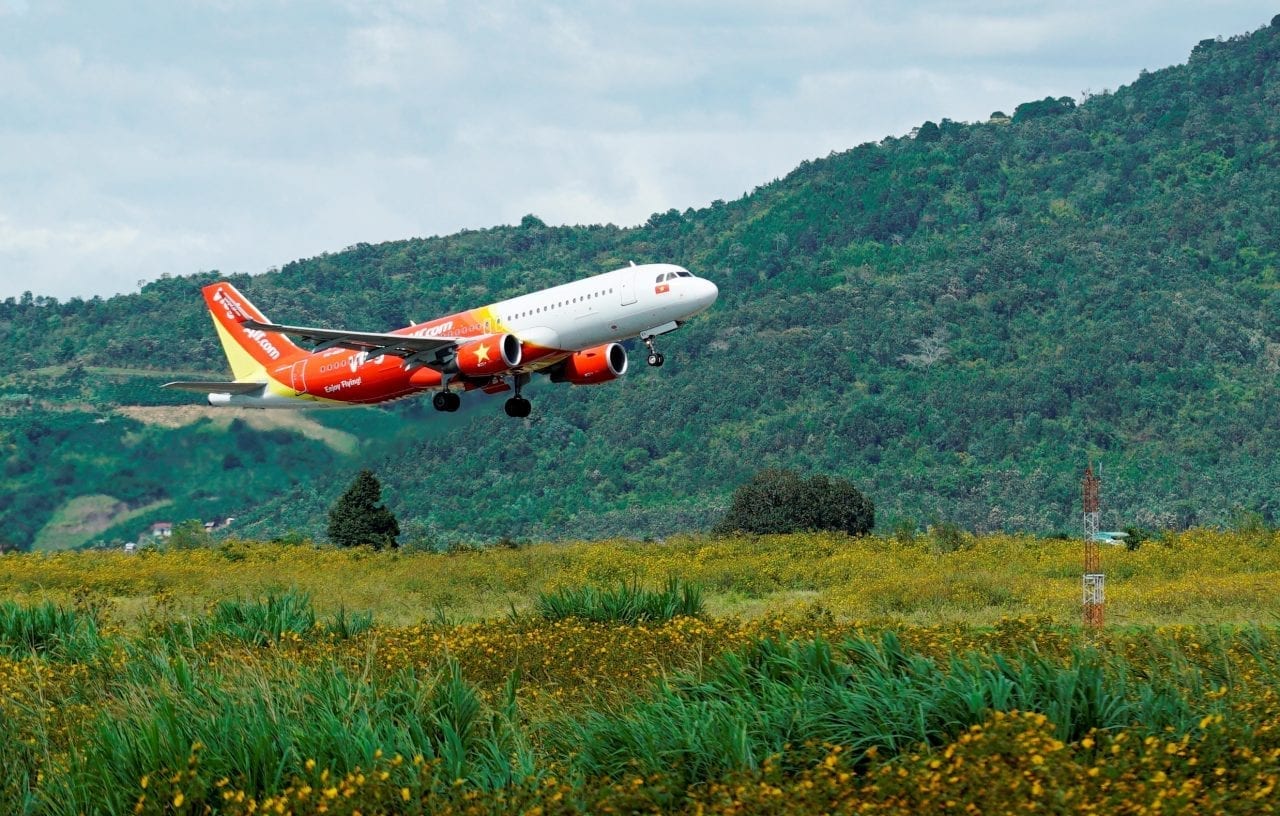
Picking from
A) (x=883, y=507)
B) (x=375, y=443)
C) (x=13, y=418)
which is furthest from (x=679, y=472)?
(x=375, y=443)

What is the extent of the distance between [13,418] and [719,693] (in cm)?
13312

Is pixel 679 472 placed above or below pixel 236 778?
below

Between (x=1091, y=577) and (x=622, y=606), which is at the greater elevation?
(x=622, y=606)

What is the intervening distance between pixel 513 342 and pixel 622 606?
20858 millimetres

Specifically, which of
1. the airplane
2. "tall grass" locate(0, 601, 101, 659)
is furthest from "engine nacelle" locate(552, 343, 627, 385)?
"tall grass" locate(0, 601, 101, 659)

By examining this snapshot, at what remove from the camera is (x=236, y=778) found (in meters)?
18.6

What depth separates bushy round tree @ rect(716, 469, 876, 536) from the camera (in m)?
80.2

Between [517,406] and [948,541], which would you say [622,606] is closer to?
[517,406]

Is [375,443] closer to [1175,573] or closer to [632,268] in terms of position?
[632,268]

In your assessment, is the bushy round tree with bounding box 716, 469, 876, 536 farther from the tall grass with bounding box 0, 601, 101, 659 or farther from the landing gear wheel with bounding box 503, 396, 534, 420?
the tall grass with bounding box 0, 601, 101, 659

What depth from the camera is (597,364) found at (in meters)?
53.5

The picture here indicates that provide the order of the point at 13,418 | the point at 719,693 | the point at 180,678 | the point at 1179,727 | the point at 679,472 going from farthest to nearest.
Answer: the point at 679,472
the point at 13,418
the point at 180,678
the point at 719,693
the point at 1179,727

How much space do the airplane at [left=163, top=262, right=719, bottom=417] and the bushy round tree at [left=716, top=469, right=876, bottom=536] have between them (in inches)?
1008

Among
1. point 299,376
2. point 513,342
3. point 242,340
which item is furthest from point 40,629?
point 242,340
